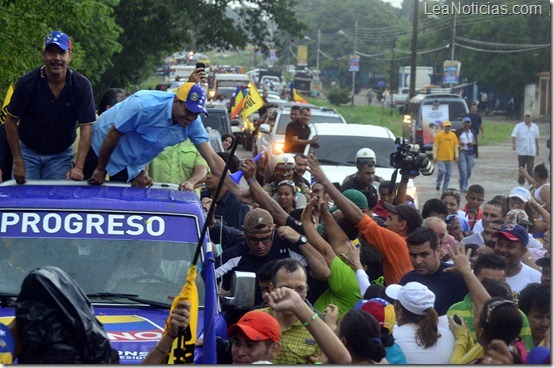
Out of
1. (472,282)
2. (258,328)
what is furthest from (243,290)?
(472,282)

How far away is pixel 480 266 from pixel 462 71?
219ft

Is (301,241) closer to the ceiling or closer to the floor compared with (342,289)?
closer to the ceiling

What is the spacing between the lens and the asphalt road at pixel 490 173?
Result: 27.1 metres

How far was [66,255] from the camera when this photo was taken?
6027mm

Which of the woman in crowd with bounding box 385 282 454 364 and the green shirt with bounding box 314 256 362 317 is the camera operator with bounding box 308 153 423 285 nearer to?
the green shirt with bounding box 314 256 362 317

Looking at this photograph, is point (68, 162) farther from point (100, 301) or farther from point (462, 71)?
point (462, 71)

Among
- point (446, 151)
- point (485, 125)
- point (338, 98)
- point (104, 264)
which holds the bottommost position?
point (485, 125)

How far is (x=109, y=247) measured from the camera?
20.0ft

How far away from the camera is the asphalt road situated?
88.9 feet

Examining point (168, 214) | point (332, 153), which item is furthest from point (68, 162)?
point (332, 153)

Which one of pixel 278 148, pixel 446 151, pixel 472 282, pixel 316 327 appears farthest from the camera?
pixel 446 151

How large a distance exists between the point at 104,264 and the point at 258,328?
1.07 meters

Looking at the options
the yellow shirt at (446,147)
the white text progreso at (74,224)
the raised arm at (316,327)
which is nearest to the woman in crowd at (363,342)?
the raised arm at (316,327)

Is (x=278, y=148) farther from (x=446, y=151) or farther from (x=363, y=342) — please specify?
(x=363, y=342)
